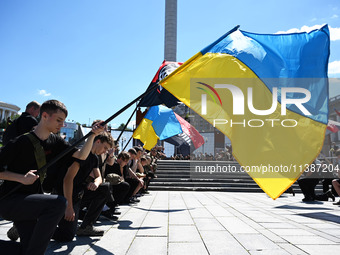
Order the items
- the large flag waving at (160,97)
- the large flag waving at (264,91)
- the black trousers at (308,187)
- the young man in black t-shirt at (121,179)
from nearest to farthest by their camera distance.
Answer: the large flag waving at (264,91), the young man in black t-shirt at (121,179), the large flag waving at (160,97), the black trousers at (308,187)

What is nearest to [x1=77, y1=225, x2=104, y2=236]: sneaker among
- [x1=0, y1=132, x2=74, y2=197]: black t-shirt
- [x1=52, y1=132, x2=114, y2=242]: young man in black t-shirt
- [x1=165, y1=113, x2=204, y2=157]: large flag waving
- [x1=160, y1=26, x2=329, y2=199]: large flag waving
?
[x1=52, y1=132, x2=114, y2=242]: young man in black t-shirt

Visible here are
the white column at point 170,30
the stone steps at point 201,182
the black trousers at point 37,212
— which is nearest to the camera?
the black trousers at point 37,212

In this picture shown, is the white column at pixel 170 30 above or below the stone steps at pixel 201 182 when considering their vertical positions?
above

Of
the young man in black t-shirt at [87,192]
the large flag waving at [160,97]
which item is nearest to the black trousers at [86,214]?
the young man in black t-shirt at [87,192]

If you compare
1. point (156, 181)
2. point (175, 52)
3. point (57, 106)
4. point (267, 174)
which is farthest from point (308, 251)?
point (175, 52)

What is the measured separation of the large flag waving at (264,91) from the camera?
4.51 metres

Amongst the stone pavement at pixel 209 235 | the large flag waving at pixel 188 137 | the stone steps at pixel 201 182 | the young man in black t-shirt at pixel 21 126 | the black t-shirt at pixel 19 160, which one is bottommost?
the stone steps at pixel 201 182

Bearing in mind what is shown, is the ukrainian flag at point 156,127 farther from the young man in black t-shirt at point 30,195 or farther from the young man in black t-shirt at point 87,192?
the young man in black t-shirt at point 30,195

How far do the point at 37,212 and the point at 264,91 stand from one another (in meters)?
3.92

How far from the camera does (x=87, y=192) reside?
14.2ft

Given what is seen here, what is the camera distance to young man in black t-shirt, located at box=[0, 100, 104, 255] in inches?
92.9

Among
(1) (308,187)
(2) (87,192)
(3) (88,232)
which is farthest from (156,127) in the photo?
(3) (88,232)

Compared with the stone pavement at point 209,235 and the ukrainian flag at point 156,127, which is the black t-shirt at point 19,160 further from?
the ukrainian flag at point 156,127

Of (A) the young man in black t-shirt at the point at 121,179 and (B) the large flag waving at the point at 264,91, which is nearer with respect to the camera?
(B) the large flag waving at the point at 264,91
